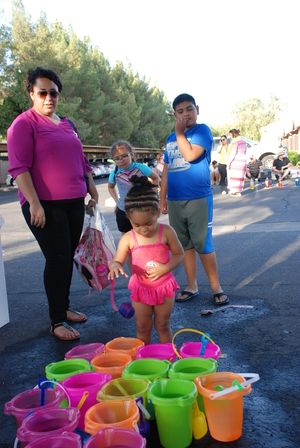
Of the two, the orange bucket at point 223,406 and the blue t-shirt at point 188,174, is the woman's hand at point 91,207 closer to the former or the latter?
the blue t-shirt at point 188,174

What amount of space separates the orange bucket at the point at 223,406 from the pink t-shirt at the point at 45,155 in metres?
2.05

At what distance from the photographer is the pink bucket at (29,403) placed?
2184 millimetres

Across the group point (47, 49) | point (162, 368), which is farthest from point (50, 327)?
point (47, 49)

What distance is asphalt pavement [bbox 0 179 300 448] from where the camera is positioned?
7.97 feet

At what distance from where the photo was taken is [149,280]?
3.16 metres

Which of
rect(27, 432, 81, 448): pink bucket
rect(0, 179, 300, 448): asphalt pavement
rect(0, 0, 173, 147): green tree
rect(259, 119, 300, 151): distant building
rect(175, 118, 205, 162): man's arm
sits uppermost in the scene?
rect(0, 0, 173, 147): green tree

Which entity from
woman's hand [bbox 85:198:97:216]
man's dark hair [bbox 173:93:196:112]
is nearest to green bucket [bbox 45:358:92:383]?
woman's hand [bbox 85:198:97:216]

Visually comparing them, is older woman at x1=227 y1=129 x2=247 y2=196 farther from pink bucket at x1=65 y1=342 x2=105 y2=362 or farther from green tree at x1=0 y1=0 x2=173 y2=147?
green tree at x1=0 y1=0 x2=173 y2=147

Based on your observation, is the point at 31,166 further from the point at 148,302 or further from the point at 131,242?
the point at 148,302

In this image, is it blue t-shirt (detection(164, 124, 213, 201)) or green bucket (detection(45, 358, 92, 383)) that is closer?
green bucket (detection(45, 358, 92, 383))

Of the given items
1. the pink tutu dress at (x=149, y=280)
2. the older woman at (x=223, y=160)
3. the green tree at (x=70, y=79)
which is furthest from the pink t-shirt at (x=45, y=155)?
the green tree at (x=70, y=79)

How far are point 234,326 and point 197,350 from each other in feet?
3.42

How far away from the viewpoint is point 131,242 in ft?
10.7

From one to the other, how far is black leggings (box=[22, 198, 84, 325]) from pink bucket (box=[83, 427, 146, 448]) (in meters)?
1.97
